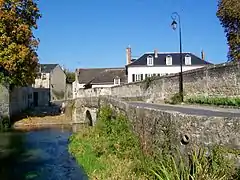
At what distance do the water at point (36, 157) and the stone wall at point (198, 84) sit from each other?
739cm

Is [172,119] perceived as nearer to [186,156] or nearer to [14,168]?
[186,156]

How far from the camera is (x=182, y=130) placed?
8.34 m

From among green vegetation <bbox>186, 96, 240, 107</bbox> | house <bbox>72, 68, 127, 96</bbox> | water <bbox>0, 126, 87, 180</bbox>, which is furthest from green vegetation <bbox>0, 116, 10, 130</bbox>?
Answer: house <bbox>72, 68, 127, 96</bbox>

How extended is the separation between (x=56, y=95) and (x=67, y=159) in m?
55.0

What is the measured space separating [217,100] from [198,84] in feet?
11.1

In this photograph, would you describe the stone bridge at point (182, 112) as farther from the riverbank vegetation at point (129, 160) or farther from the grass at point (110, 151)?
the grass at point (110, 151)

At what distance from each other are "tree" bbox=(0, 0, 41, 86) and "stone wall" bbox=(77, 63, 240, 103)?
9247mm

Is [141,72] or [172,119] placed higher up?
[141,72]

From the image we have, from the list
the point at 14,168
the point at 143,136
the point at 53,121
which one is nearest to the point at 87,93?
the point at 53,121

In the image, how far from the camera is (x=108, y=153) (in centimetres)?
1550

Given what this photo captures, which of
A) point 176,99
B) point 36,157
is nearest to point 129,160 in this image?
point 36,157

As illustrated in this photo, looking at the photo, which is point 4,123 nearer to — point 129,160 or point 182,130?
point 129,160

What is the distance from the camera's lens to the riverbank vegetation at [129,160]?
23.1 ft

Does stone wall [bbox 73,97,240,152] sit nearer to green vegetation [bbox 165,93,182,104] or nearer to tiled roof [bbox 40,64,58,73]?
green vegetation [bbox 165,93,182,104]
